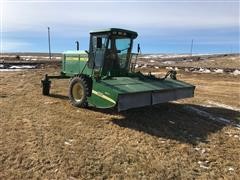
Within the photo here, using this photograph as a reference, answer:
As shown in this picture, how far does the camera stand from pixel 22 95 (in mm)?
14383

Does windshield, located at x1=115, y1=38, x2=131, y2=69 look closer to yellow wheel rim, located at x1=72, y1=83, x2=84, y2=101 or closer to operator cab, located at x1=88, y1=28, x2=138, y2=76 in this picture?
operator cab, located at x1=88, y1=28, x2=138, y2=76

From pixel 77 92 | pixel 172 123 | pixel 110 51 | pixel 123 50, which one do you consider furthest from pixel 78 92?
pixel 172 123

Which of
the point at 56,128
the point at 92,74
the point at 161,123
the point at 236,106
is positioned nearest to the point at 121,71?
→ the point at 92,74

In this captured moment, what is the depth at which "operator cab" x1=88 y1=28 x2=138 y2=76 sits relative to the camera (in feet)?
40.5

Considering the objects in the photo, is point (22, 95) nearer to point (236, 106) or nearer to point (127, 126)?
point (127, 126)

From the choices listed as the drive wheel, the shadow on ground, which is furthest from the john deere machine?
the shadow on ground

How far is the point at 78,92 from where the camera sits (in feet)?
41.1

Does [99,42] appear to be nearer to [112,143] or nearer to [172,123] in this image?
[172,123]

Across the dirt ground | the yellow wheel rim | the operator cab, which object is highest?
the operator cab

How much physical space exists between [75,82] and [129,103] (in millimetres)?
2795

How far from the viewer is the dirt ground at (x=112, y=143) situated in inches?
308

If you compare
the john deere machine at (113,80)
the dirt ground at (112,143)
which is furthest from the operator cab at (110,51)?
the dirt ground at (112,143)

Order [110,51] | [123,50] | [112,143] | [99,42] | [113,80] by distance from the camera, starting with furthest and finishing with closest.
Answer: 1. [123,50]
2. [110,51]
3. [99,42]
4. [113,80]
5. [112,143]

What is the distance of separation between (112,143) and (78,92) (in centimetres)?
385
